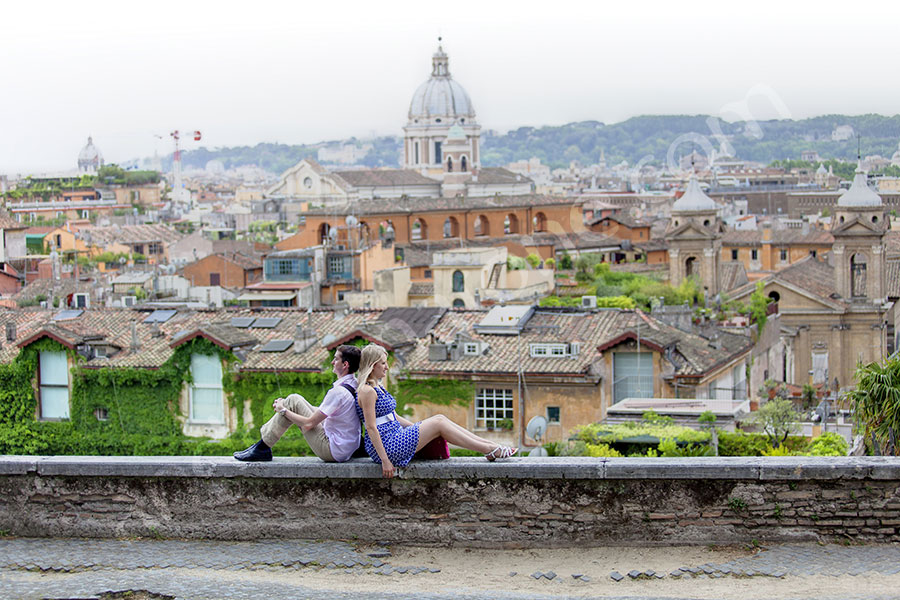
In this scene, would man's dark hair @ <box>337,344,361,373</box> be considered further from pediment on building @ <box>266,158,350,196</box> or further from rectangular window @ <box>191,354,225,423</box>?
pediment on building @ <box>266,158,350,196</box>

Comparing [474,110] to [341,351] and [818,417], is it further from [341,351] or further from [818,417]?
[341,351]

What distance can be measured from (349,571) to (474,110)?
384 ft

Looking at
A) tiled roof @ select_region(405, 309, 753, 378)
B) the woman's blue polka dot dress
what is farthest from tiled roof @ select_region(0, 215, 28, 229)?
the woman's blue polka dot dress

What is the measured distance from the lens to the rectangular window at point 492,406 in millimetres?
24062

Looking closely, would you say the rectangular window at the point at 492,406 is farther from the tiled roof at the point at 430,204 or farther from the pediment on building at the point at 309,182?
the pediment on building at the point at 309,182

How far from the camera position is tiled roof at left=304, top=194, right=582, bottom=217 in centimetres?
7294

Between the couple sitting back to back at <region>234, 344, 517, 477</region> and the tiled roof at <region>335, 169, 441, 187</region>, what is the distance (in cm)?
9185

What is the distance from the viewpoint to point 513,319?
89.1 feet

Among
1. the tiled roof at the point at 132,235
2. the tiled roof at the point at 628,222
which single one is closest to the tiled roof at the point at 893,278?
the tiled roof at the point at 628,222

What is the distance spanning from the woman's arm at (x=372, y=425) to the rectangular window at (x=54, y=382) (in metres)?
17.5

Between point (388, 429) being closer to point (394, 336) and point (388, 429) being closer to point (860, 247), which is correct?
point (394, 336)

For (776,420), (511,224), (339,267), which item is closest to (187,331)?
(776,420)

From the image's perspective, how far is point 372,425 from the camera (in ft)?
28.9

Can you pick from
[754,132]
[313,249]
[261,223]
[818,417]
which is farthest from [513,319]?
[754,132]
